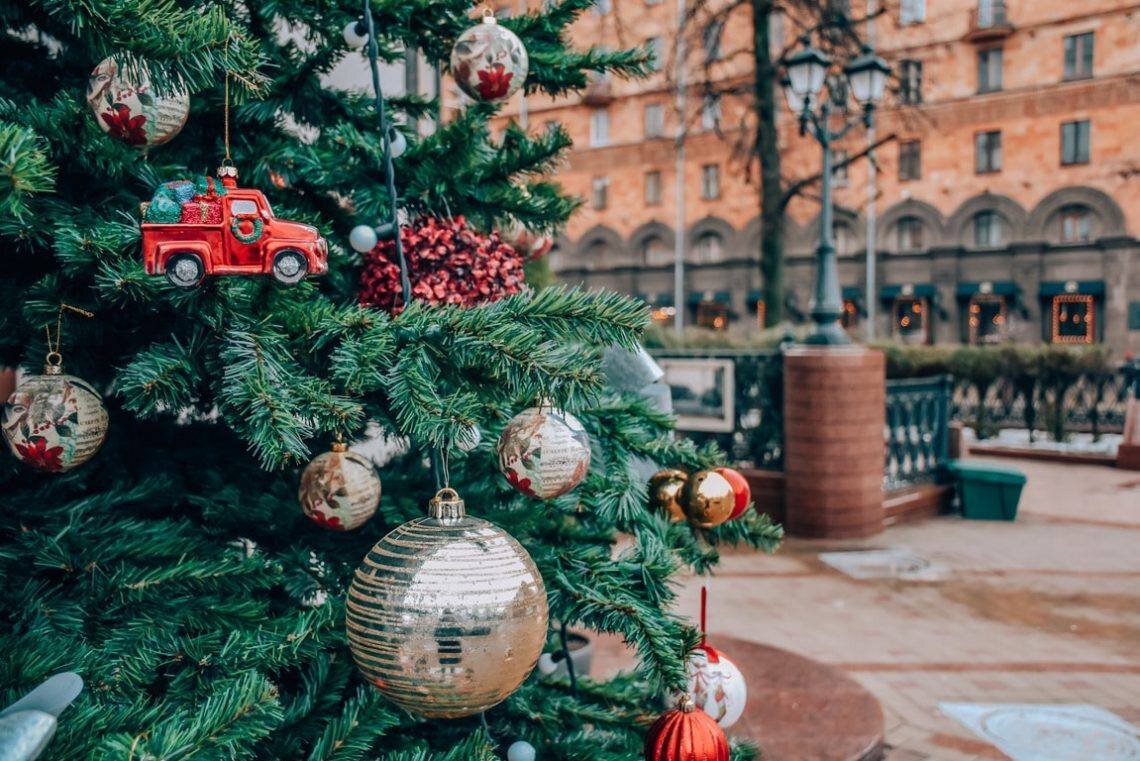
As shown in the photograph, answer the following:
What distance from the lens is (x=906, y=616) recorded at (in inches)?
245

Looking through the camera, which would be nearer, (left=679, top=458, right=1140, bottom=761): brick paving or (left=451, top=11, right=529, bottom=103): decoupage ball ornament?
(left=451, top=11, right=529, bottom=103): decoupage ball ornament

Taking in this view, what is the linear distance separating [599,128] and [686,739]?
3893 cm

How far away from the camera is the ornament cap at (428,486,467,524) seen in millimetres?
1592

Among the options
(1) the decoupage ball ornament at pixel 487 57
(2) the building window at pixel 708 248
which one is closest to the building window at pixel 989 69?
(2) the building window at pixel 708 248

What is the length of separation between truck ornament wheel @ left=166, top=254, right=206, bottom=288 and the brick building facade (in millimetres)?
25856

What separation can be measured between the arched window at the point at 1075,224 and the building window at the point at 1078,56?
4280mm

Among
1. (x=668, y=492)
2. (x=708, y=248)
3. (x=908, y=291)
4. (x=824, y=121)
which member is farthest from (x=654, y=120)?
(x=668, y=492)

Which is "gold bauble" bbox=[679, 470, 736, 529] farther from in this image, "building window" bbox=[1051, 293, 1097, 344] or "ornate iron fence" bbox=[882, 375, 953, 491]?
"building window" bbox=[1051, 293, 1097, 344]

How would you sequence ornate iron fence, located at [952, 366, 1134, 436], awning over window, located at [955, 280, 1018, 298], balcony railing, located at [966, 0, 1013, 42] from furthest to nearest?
1. awning over window, located at [955, 280, 1018, 298]
2. balcony railing, located at [966, 0, 1013, 42]
3. ornate iron fence, located at [952, 366, 1134, 436]

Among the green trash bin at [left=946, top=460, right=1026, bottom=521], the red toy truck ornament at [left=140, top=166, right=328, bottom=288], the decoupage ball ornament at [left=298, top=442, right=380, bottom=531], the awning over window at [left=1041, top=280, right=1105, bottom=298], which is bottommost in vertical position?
the green trash bin at [left=946, top=460, right=1026, bottom=521]

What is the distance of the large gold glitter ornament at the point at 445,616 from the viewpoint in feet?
4.87

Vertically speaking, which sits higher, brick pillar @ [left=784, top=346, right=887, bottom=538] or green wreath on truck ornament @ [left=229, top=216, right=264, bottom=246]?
green wreath on truck ornament @ [left=229, top=216, right=264, bottom=246]

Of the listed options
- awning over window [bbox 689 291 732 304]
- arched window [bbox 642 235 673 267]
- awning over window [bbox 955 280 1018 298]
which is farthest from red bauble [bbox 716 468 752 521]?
arched window [bbox 642 235 673 267]

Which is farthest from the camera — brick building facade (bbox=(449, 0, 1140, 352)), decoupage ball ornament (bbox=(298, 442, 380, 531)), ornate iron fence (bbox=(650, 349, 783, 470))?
brick building facade (bbox=(449, 0, 1140, 352))
